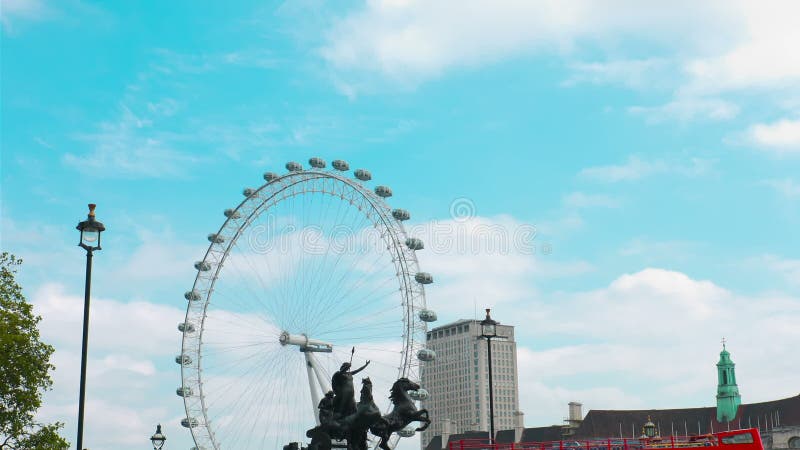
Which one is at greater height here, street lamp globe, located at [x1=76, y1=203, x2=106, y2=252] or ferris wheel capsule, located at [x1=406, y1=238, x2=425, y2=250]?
ferris wheel capsule, located at [x1=406, y1=238, x2=425, y2=250]

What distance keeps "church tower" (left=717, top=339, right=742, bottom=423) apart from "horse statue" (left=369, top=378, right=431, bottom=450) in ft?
298

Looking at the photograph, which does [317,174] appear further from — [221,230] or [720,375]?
[720,375]

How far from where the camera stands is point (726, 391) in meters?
113

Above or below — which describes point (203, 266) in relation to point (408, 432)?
above

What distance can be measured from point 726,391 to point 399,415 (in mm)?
95841

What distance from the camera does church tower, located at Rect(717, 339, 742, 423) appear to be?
11025 cm

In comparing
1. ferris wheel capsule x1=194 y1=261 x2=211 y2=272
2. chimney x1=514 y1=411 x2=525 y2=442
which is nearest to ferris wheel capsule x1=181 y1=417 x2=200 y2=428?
ferris wheel capsule x1=194 y1=261 x2=211 y2=272

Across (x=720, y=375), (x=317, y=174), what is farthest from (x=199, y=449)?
(x=720, y=375)

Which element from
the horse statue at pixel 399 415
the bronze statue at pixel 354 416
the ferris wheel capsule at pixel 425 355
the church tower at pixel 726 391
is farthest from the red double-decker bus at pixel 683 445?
the church tower at pixel 726 391

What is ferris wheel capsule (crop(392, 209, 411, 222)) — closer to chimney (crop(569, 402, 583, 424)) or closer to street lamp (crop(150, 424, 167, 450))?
street lamp (crop(150, 424, 167, 450))

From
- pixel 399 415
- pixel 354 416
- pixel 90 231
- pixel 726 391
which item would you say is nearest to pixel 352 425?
pixel 354 416

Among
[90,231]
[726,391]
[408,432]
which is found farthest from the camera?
[726,391]

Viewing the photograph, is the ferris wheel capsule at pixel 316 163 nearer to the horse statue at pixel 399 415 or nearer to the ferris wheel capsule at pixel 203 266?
the ferris wheel capsule at pixel 203 266

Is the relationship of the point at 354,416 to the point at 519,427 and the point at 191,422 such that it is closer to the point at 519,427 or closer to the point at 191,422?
the point at 191,422
